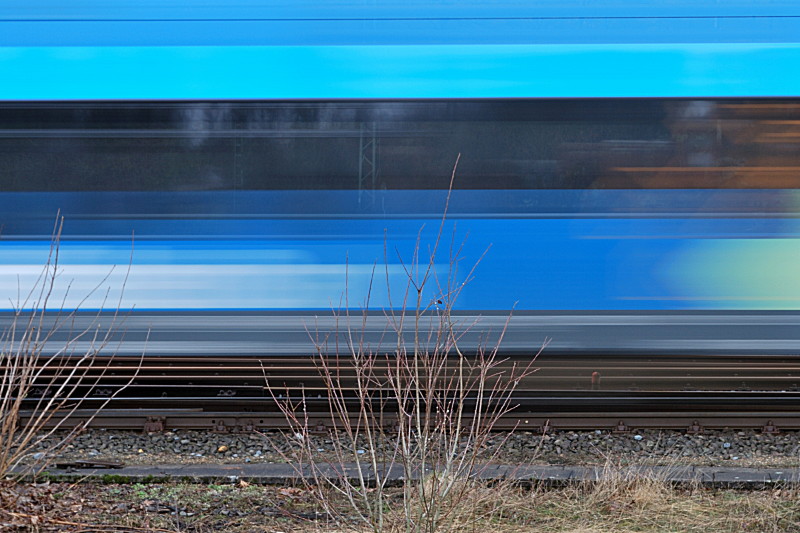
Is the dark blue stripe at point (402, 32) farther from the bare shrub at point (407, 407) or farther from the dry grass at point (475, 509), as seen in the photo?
the dry grass at point (475, 509)

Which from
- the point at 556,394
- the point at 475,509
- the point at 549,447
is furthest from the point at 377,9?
the point at 475,509

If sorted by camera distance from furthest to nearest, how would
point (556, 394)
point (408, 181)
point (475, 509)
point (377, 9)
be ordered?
point (556, 394) < point (377, 9) < point (408, 181) < point (475, 509)

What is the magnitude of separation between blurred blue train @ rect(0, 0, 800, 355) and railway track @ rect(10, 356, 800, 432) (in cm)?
45

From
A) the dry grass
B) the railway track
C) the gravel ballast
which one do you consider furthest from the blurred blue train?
the dry grass

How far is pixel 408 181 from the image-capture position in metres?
4.70

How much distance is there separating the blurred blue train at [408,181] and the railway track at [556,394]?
45cm

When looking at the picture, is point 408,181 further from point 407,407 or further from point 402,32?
point 407,407

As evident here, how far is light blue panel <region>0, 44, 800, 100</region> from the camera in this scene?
468 centimetres

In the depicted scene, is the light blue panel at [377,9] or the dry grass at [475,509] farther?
the light blue panel at [377,9]

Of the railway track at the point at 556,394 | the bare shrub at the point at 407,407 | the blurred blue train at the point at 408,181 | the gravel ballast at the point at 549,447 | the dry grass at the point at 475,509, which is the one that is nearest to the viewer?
the bare shrub at the point at 407,407

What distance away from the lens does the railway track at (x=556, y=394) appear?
5012 millimetres

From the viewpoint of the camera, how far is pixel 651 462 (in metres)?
4.40

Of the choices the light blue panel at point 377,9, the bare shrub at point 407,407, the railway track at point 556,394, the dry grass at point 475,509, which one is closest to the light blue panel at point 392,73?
the light blue panel at point 377,9

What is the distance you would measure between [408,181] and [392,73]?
675 mm
